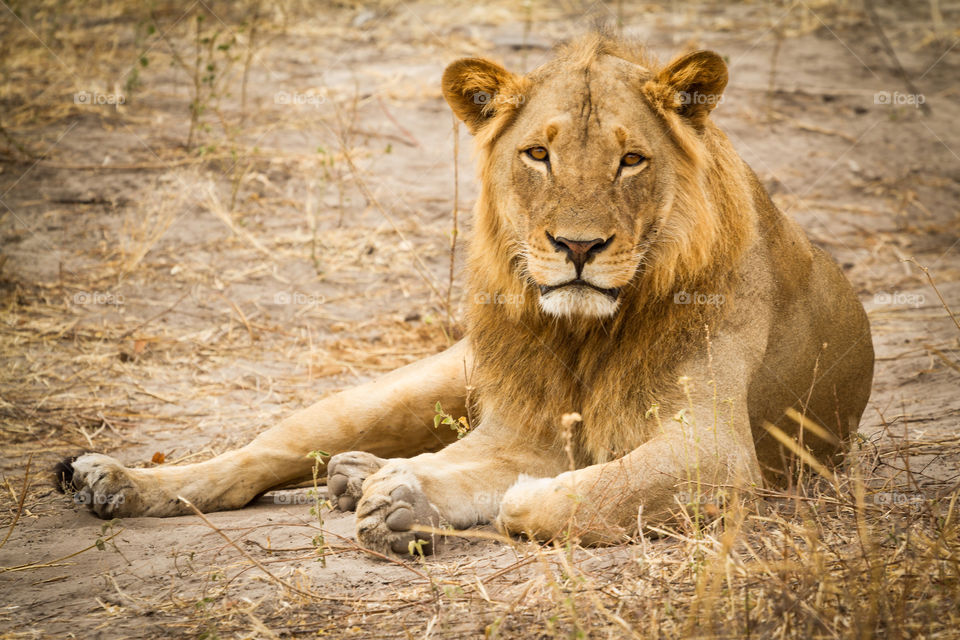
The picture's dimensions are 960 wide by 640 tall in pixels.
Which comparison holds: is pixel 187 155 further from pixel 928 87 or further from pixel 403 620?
pixel 928 87

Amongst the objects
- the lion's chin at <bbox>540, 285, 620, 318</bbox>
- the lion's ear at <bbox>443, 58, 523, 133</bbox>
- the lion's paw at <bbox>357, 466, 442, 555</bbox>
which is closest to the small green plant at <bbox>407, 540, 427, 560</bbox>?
the lion's paw at <bbox>357, 466, 442, 555</bbox>

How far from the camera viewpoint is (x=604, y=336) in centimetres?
408

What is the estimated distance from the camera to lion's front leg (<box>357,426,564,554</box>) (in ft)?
12.2

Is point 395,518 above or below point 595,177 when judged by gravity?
below

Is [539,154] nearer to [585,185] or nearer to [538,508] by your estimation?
[585,185]

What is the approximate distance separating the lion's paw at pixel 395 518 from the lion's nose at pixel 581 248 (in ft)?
3.52

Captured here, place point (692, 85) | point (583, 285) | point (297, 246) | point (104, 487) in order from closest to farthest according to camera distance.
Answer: point (583, 285) < point (692, 85) < point (104, 487) < point (297, 246)

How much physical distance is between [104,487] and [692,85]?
305 centimetres

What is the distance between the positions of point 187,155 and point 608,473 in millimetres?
6688

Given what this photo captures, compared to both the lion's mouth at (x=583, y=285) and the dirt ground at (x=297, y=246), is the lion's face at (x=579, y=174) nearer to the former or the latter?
the lion's mouth at (x=583, y=285)

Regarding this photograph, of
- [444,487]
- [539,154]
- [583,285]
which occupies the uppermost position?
[539,154]

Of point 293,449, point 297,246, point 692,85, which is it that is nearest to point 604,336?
point 692,85

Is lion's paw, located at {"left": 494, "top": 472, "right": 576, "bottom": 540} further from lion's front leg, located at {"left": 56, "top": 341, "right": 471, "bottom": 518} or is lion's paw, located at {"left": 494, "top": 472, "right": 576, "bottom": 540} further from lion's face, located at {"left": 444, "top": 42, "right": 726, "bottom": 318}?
lion's front leg, located at {"left": 56, "top": 341, "right": 471, "bottom": 518}

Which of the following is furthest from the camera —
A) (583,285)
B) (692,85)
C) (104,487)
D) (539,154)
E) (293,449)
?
(293,449)
